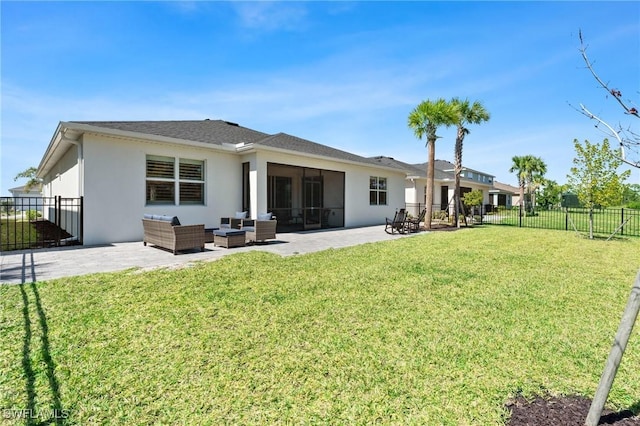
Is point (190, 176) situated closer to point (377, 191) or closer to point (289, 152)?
point (289, 152)

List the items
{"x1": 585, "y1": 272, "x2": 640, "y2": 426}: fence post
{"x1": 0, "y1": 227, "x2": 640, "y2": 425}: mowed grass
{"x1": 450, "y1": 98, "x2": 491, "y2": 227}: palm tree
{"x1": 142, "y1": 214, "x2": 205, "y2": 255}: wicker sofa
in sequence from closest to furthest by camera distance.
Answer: {"x1": 585, "y1": 272, "x2": 640, "y2": 426}: fence post → {"x1": 0, "y1": 227, "x2": 640, "y2": 425}: mowed grass → {"x1": 142, "y1": 214, "x2": 205, "y2": 255}: wicker sofa → {"x1": 450, "y1": 98, "x2": 491, "y2": 227}: palm tree

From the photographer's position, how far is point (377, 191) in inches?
717

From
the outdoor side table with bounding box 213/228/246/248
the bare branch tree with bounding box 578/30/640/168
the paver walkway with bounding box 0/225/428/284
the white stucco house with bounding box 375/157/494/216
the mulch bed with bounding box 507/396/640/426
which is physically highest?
the white stucco house with bounding box 375/157/494/216

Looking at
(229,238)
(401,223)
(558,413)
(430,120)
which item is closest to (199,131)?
(229,238)

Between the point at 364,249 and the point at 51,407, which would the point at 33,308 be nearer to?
the point at 51,407

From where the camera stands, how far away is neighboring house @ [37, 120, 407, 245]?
9180 millimetres

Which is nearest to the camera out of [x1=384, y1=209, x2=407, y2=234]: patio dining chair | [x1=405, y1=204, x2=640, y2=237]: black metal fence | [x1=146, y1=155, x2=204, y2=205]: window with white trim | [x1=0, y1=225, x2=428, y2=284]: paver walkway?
[x1=0, y1=225, x2=428, y2=284]: paver walkway

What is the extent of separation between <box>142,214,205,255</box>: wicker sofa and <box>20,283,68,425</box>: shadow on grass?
157 inches

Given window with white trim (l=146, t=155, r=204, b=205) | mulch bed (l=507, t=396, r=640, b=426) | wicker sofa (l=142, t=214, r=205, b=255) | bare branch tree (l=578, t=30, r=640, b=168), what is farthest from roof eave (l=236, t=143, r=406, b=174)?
mulch bed (l=507, t=396, r=640, b=426)

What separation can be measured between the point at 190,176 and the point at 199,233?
3.94m

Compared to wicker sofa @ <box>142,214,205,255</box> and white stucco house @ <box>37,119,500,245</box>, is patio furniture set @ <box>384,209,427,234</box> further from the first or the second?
wicker sofa @ <box>142,214,205,255</box>

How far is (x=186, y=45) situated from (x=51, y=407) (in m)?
11.1

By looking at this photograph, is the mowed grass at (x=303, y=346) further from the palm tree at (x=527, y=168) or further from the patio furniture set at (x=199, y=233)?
the palm tree at (x=527, y=168)

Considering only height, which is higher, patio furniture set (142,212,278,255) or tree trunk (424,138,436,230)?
tree trunk (424,138,436,230)
